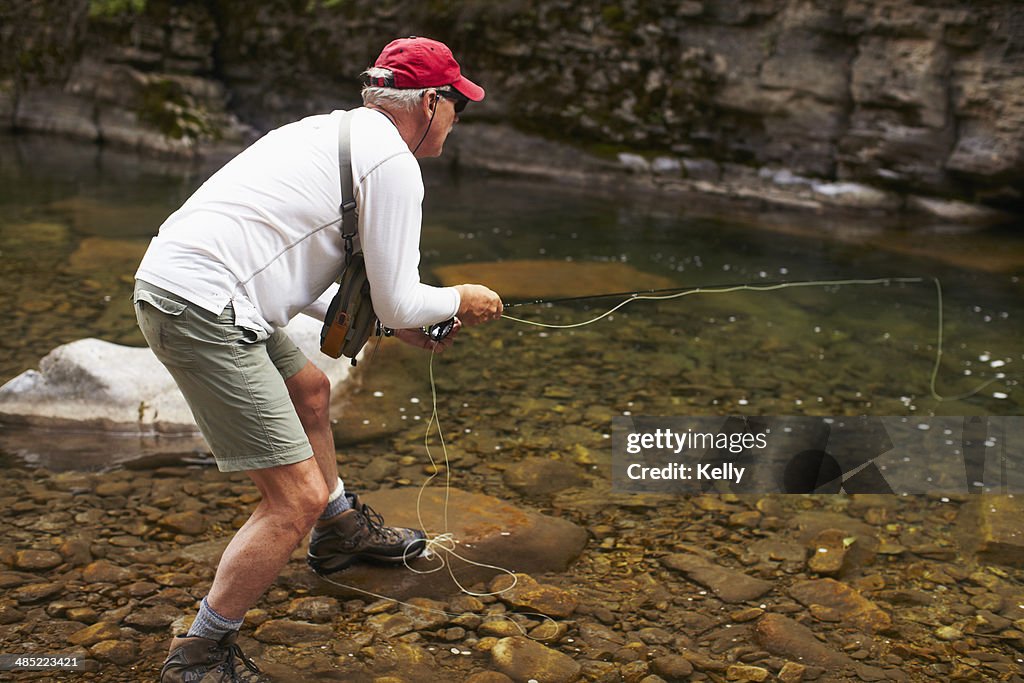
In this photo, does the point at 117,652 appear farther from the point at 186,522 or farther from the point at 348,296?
the point at 348,296

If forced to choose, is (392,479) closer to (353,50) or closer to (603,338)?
(603,338)

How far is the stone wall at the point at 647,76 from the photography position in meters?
12.9

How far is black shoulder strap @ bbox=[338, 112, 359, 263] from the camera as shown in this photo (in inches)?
118

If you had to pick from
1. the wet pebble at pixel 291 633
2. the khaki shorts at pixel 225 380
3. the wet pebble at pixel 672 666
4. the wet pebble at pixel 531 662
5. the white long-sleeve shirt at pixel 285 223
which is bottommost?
the wet pebble at pixel 291 633

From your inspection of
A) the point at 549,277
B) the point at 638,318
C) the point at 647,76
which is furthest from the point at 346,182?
the point at 647,76

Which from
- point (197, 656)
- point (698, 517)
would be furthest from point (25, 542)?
point (698, 517)

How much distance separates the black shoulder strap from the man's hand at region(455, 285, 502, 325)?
1.73ft

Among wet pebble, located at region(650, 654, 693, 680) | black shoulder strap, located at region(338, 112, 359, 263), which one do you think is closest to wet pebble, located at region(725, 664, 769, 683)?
wet pebble, located at region(650, 654, 693, 680)

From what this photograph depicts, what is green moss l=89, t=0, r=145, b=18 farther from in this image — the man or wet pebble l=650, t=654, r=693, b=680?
wet pebble l=650, t=654, r=693, b=680

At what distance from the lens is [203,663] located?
10.3ft

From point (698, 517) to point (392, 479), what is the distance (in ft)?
5.02

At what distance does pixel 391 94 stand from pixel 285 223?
56 cm

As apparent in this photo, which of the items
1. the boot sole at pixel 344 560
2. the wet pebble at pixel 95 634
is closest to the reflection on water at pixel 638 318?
the boot sole at pixel 344 560

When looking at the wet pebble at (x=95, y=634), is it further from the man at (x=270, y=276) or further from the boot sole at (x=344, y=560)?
the boot sole at (x=344, y=560)
